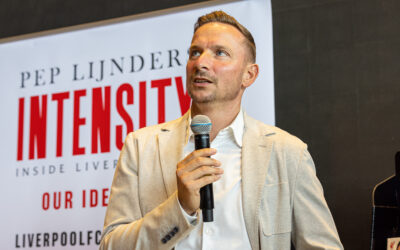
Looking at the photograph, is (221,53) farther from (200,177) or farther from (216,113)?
(200,177)

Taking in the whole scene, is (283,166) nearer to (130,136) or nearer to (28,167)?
(130,136)

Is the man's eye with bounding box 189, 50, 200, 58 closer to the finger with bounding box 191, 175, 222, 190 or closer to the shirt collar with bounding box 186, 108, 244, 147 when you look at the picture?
the shirt collar with bounding box 186, 108, 244, 147

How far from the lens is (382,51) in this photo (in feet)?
10.5

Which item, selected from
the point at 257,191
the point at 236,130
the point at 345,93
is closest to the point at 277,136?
the point at 236,130

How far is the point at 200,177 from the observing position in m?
1.60

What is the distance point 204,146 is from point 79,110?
2348 millimetres

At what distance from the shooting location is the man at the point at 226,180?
6.23 ft

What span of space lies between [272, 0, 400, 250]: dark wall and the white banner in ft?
1.30

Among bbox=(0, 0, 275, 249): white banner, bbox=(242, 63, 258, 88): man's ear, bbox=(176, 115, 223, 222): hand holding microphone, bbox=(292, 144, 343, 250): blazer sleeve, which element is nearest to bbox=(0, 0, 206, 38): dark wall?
bbox=(0, 0, 275, 249): white banner

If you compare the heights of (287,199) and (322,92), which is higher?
(322,92)

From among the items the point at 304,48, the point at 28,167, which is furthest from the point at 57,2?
the point at 304,48

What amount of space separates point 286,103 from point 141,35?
1.17 metres

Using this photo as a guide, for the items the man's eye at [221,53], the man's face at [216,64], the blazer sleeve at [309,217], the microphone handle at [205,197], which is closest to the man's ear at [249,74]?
the man's face at [216,64]

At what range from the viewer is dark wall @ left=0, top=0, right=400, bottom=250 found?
3.13 meters
